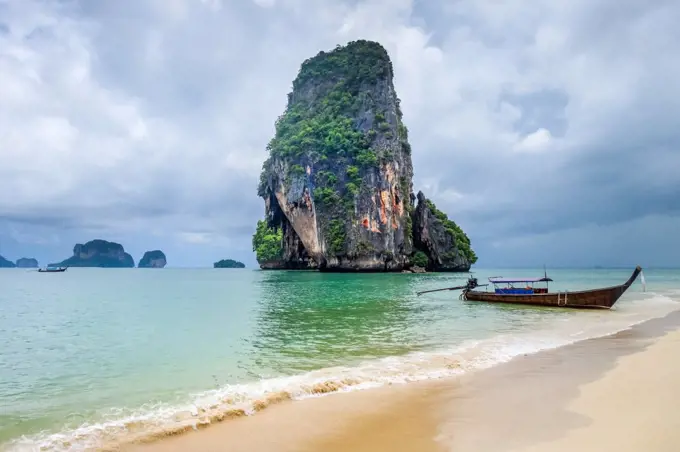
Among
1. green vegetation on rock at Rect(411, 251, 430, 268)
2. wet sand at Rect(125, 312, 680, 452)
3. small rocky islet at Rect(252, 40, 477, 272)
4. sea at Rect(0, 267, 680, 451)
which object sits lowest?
sea at Rect(0, 267, 680, 451)

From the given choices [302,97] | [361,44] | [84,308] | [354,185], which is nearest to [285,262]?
[354,185]

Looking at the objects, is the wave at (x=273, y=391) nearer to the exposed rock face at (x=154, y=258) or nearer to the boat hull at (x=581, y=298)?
the boat hull at (x=581, y=298)

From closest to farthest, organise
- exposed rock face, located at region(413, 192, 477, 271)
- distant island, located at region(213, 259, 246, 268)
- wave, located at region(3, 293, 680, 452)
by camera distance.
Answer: wave, located at region(3, 293, 680, 452) < exposed rock face, located at region(413, 192, 477, 271) < distant island, located at region(213, 259, 246, 268)

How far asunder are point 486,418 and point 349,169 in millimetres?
49224

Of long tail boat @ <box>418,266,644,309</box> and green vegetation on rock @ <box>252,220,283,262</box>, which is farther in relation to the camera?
green vegetation on rock @ <box>252,220,283,262</box>

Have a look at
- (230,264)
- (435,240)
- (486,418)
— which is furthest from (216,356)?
(230,264)

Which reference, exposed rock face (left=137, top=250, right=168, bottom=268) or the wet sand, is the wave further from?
exposed rock face (left=137, top=250, right=168, bottom=268)

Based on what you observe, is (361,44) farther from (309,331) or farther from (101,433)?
(101,433)

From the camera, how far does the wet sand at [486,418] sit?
425cm

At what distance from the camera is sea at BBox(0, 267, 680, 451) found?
5.52 metres

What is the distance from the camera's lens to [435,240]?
60.5 meters

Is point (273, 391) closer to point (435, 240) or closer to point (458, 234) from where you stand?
point (435, 240)

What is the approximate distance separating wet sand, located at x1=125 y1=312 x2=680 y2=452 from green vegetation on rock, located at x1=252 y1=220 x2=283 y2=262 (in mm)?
63209

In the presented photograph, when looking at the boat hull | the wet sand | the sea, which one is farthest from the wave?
the boat hull
